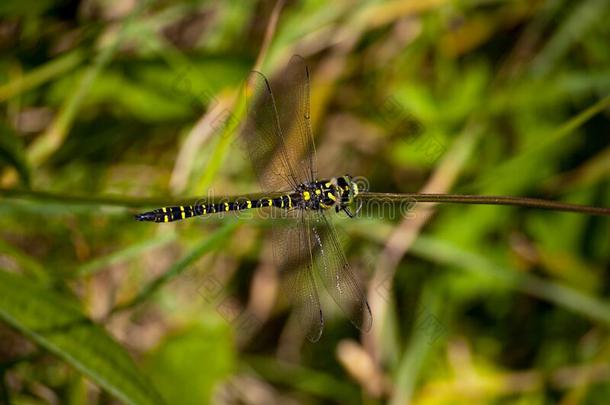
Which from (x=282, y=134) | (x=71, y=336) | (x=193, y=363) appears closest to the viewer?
(x=71, y=336)

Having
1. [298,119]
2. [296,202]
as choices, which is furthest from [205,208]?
[298,119]

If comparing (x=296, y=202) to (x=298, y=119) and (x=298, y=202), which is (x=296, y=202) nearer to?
(x=298, y=202)

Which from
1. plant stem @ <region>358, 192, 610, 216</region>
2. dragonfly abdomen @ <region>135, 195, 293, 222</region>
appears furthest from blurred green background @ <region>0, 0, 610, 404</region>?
plant stem @ <region>358, 192, 610, 216</region>

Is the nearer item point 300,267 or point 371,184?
point 300,267

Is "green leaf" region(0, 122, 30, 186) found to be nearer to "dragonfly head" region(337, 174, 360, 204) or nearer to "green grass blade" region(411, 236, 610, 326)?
"dragonfly head" region(337, 174, 360, 204)

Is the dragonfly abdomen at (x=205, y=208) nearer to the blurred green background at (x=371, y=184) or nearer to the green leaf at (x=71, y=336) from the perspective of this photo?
the blurred green background at (x=371, y=184)
